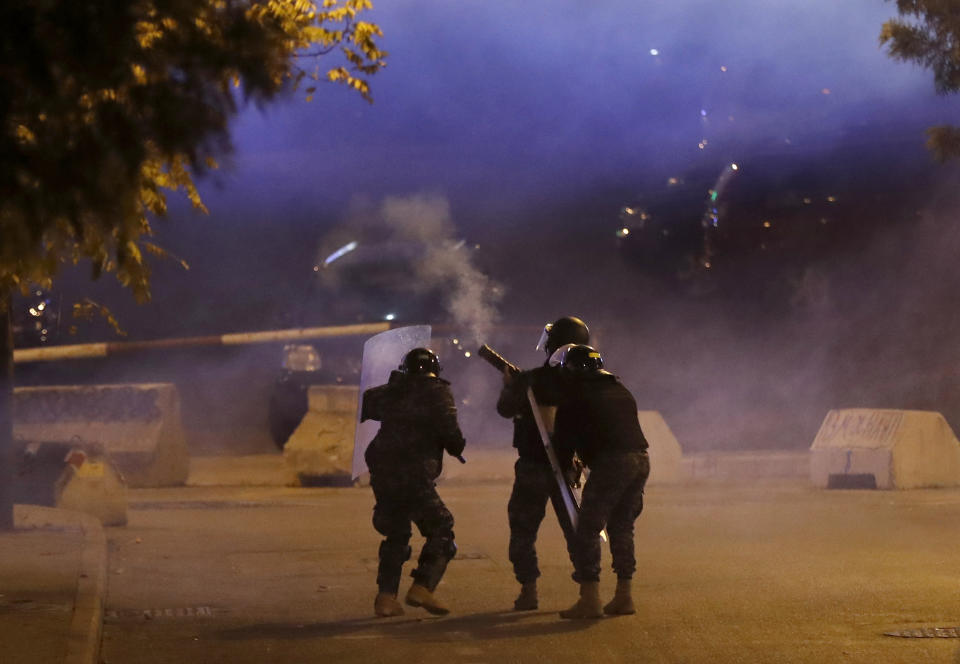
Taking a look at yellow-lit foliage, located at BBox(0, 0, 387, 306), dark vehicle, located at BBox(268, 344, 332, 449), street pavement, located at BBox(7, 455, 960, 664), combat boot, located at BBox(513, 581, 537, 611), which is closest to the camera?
yellow-lit foliage, located at BBox(0, 0, 387, 306)

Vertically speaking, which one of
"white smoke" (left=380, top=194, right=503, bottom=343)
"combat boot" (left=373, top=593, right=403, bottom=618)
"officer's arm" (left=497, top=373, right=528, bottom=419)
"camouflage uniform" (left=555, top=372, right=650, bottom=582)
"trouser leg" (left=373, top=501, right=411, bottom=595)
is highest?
"white smoke" (left=380, top=194, right=503, bottom=343)

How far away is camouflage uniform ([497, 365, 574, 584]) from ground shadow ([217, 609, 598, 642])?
0.34 metres

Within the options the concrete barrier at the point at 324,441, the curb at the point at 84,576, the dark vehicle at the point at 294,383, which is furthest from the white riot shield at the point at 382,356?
the dark vehicle at the point at 294,383

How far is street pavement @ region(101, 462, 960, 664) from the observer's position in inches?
268

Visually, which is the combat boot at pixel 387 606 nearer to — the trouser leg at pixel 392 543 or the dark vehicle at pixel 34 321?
the trouser leg at pixel 392 543

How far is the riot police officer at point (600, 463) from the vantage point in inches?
298

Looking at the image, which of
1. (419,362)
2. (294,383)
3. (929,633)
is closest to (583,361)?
(419,362)

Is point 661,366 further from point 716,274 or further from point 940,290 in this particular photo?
point 940,290

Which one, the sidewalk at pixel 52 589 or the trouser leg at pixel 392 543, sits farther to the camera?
the trouser leg at pixel 392 543

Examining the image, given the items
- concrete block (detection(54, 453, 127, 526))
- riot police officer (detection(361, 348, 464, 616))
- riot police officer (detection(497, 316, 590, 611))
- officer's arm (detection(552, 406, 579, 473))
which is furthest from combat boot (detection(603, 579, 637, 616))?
concrete block (detection(54, 453, 127, 526))

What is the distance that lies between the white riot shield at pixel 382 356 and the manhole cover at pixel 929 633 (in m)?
3.28

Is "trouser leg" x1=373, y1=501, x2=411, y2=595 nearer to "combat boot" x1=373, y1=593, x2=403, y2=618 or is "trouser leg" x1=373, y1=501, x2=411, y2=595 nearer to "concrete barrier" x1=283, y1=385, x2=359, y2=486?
"combat boot" x1=373, y1=593, x2=403, y2=618

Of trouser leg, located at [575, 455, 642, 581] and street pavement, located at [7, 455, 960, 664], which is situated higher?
trouser leg, located at [575, 455, 642, 581]

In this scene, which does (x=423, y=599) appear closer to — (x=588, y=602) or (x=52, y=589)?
(x=588, y=602)
